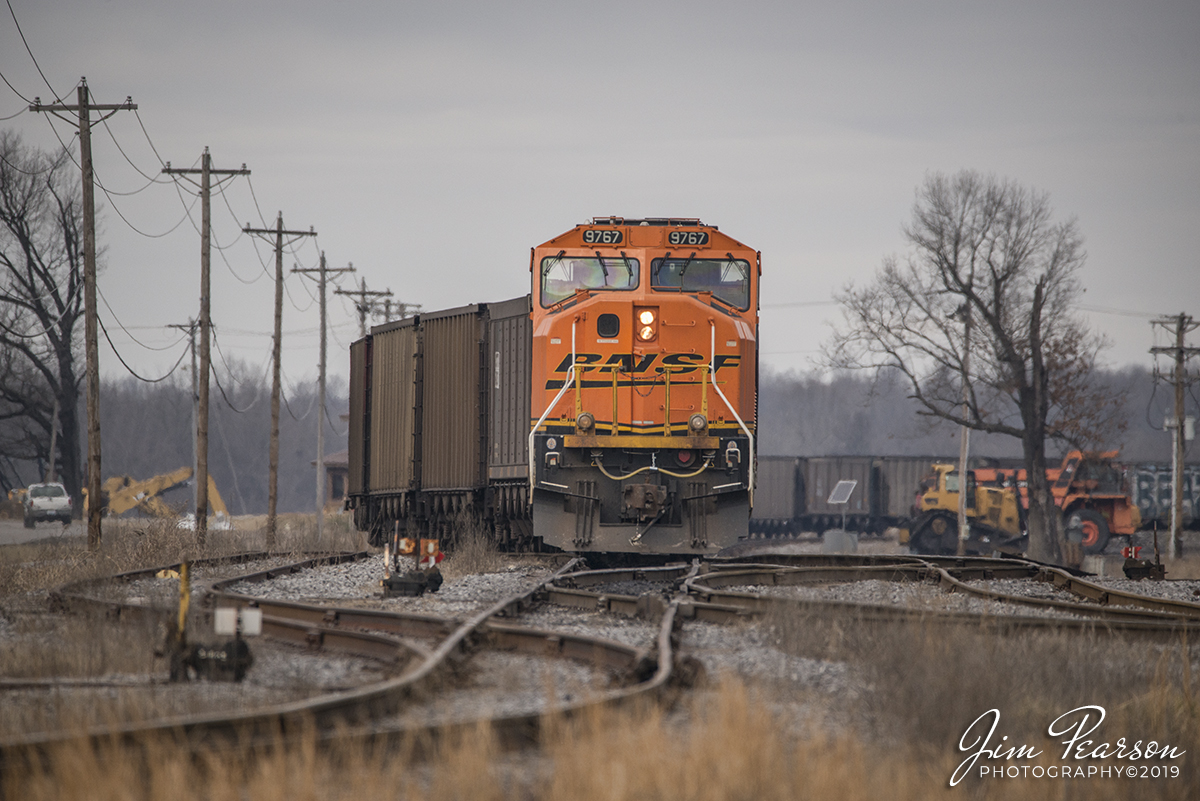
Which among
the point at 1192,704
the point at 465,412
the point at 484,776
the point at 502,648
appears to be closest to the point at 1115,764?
the point at 1192,704

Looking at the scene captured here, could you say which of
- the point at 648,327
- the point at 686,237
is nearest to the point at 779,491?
the point at 686,237

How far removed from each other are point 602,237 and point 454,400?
179 inches

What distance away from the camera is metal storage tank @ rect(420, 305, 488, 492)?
727 inches

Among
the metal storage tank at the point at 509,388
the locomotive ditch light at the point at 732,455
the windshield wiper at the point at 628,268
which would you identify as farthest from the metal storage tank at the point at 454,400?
the locomotive ditch light at the point at 732,455

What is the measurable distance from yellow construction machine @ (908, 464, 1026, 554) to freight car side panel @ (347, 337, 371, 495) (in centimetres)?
2281

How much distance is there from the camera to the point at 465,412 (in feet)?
61.7

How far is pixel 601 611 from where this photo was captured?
10.9 metres

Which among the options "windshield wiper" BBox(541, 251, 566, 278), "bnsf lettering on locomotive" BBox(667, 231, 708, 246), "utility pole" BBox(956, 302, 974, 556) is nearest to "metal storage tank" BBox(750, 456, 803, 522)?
"utility pole" BBox(956, 302, 974, 556)

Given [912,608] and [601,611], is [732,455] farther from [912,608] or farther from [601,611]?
[912,608]

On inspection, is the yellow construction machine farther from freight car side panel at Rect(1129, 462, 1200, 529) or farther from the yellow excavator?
the yellow excavator

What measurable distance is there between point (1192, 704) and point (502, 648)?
4444 millimetres

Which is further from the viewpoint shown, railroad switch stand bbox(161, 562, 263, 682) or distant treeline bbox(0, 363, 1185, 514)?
distant treeline bbox(0, 363, 1185, 514)

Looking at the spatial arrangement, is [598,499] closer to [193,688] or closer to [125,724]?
[193,688]

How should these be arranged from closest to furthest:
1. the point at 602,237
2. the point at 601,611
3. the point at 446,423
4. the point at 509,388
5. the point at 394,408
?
the point at 601,611
the point at 602,237
the point at 509,388
the point at 446,423
the point at 394,408
